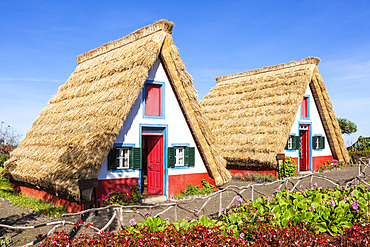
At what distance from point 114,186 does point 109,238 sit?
234 inches

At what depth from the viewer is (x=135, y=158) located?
1144 cm

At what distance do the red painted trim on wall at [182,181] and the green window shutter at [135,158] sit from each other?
1.53 m

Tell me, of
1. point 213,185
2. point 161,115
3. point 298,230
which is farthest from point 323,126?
point 298,230

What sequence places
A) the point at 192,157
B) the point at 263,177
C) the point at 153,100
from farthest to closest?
1. the point at 263,177
2. the point at 192,157
3. the point at 153,100

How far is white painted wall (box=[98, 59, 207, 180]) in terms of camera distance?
11.2m

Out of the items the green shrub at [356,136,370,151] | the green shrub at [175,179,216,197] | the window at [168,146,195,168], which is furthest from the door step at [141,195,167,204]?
the green shrub at [356,136,370,151]

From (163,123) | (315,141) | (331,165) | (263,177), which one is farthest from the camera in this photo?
(331,165)

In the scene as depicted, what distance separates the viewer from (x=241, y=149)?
58.5 ft

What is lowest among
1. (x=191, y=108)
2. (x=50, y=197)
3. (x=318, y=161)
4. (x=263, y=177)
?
(x=50, y=197)

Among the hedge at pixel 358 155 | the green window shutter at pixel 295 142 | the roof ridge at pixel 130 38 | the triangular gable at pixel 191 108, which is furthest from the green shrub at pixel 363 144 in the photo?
the roof ridge at pixel 130 38

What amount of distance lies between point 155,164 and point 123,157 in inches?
71.2

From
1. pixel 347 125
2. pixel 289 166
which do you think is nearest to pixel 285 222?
pixel 289 166

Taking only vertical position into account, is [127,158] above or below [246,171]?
above

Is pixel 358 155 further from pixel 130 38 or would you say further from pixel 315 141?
pixel 130 38
